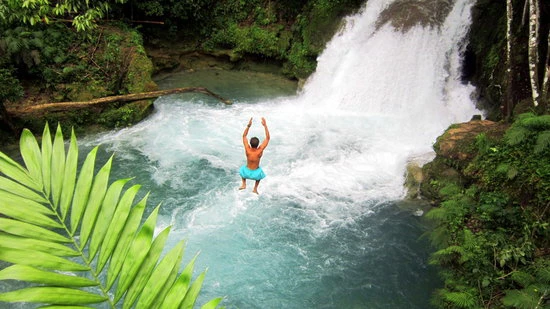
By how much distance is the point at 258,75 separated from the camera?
14828 millimetres

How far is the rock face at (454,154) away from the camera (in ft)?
26.3

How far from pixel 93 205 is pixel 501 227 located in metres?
6.50

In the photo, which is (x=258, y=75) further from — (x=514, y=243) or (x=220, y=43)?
(x=514, y=243)

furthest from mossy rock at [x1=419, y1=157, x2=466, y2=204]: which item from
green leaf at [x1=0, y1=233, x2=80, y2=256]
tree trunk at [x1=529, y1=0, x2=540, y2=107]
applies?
green leaf at [x1=0, y1=233, x2=80, y2=256]

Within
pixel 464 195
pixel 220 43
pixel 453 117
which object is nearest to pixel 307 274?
pixel 464 195

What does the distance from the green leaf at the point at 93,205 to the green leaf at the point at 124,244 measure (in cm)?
13

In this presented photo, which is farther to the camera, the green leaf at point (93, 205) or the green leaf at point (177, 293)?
the green leaf at point (93, 205)

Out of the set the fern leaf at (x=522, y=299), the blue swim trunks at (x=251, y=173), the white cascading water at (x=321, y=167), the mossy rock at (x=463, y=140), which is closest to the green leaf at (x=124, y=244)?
the fern leaf at (x=522, y=299)

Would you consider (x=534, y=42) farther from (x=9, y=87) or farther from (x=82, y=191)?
(x=9, y=87)

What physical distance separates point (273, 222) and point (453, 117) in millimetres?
6465

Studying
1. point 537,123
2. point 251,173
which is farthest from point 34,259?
point 537,123

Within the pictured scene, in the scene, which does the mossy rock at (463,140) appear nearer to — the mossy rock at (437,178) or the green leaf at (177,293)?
the mossy rock at (437,178)

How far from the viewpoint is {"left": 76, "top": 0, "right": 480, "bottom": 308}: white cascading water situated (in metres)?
6.99

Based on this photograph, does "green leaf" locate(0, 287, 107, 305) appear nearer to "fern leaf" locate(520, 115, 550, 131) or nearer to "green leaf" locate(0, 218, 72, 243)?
"green leaf" locate(0, 218, 72, 243)
